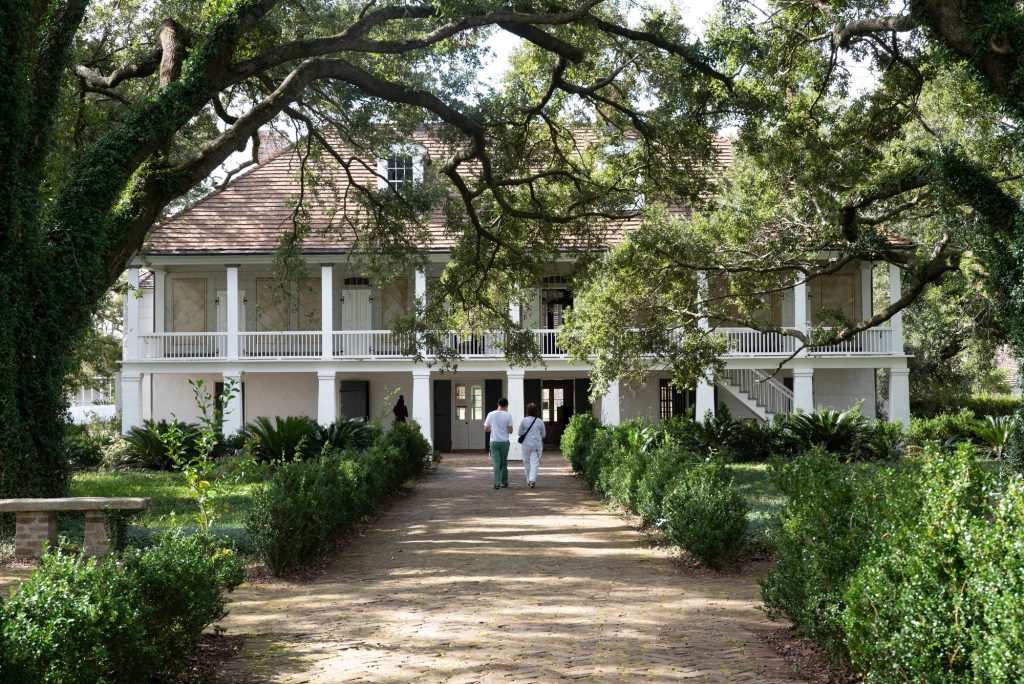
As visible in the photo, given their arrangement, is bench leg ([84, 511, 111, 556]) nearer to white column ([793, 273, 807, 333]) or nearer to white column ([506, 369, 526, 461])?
white column ([506, 369, 526, 461])

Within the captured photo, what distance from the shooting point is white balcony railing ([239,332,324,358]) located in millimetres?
25094

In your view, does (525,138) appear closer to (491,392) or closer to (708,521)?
(708,521)

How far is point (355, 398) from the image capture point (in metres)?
28.4

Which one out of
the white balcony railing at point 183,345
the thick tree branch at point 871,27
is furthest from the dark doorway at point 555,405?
the thick tree branch at point 871,27

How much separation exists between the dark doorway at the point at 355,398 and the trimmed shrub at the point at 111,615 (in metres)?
22.3

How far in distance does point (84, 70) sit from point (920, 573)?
1387cm

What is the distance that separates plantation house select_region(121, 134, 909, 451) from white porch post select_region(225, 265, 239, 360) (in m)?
0.04

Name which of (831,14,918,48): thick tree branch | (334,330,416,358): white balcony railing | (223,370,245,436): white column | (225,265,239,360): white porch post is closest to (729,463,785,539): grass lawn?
(831,14,918,48): thick tree branch

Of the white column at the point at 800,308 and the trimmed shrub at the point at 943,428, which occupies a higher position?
the white column at the point at 800,308

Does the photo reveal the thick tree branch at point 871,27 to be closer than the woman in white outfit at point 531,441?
Yes

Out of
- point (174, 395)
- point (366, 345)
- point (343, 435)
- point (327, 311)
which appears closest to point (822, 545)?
point (343, 435)

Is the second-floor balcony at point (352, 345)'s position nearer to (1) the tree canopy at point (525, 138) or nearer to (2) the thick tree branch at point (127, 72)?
(1) the tree canopy at point (525, 138)

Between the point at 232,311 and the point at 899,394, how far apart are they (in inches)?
693

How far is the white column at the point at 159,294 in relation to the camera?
2667 cm
